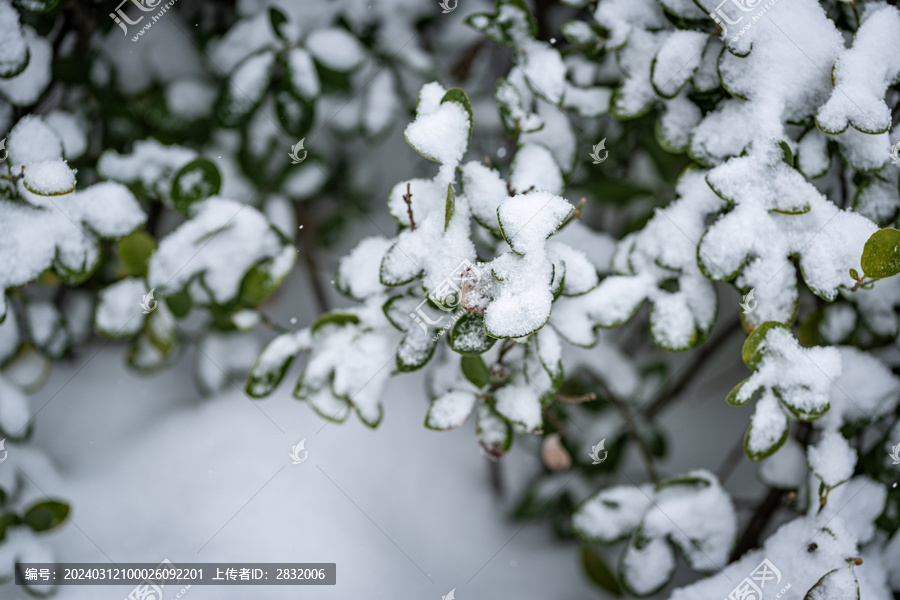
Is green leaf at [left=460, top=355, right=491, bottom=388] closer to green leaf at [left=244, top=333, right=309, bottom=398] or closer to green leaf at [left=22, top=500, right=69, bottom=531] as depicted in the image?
green leaf at [left=244, top=333, right=309, bottom=398]

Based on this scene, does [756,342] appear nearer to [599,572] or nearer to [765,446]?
[765,446]

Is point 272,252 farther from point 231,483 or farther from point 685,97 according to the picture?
point 685,97

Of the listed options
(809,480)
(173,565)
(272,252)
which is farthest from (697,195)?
(173,565)

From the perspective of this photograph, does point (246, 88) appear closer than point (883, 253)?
No

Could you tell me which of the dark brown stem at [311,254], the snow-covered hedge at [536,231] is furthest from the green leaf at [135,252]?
the dark brown stem at [311,254]

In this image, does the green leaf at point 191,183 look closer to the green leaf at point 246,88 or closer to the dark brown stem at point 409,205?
the green leaf at point 246,88

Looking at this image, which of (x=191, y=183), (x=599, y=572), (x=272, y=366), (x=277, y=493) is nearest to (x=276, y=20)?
(x=191, y=183)

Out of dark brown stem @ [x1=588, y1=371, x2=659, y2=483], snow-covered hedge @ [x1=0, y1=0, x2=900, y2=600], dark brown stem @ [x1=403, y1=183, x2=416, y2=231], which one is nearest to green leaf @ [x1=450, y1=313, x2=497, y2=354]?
snow-covered hedge @ [x1=0, y1=0, x2=900, y2=600]
